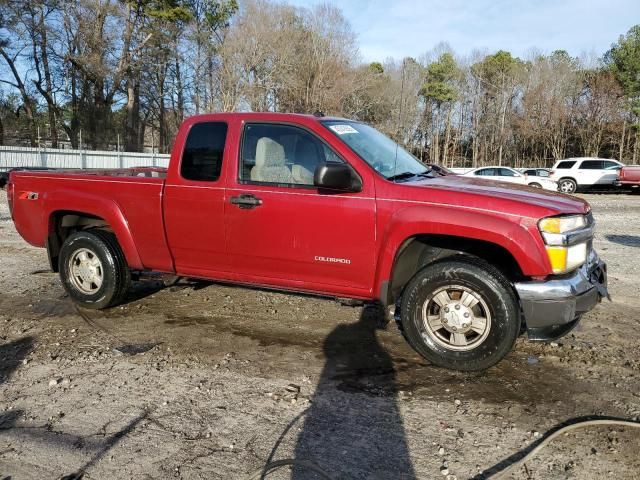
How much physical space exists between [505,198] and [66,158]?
27.6 metres

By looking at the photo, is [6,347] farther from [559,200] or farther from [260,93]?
[260,93]

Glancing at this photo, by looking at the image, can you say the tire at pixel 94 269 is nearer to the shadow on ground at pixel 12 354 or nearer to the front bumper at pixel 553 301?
the shadow on ground at pixel 12 354

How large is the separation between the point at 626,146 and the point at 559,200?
136 ft

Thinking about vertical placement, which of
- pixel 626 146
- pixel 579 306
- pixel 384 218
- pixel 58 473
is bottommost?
pixel 58 473

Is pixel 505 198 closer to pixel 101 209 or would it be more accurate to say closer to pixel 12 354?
pixel 101 209

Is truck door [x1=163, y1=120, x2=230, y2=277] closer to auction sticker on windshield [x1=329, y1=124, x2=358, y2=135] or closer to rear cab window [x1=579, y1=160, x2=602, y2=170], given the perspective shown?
auction sticker on windshield [x1=329, y1=124, x2=358, y2=135]

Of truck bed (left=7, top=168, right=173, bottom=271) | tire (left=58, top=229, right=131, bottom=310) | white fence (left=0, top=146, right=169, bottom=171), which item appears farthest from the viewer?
white fence (left=0, top=146, right=169, bottom=171)

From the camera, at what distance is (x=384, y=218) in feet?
13.2

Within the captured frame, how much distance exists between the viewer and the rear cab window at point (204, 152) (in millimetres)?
4703

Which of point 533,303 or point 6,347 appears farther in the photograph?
point 6,347

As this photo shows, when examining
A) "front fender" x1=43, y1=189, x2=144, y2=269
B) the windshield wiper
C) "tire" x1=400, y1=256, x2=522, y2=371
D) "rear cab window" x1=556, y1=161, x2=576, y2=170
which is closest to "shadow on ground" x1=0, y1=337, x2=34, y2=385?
"front fender" x1=43, y1=189, x2=144, y2=269

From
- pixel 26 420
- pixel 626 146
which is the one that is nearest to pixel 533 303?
pixel 26 420

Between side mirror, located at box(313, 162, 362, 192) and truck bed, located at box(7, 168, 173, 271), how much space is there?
5.71 feet

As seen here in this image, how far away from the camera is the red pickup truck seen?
3.74 metres
